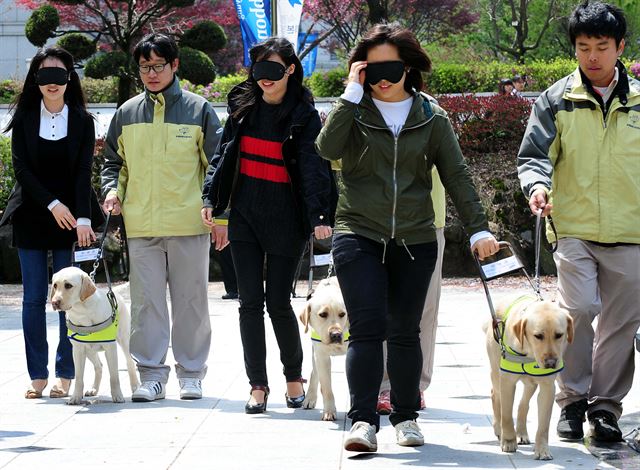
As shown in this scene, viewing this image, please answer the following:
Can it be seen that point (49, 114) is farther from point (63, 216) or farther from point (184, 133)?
point (184, 133)

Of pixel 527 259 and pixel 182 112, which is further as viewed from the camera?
pixel 527 259

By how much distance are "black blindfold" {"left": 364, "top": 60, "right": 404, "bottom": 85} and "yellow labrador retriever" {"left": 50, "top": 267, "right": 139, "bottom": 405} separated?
99.5 inches

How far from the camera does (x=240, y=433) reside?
20.5 feet

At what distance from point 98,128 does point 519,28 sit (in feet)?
57.1

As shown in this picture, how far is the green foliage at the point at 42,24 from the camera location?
26302 millimetres

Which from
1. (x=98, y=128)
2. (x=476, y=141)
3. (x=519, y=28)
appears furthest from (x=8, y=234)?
(x=519, y=28)

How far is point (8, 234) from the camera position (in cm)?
1714

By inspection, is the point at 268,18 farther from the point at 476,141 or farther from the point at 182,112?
the point at 182,112

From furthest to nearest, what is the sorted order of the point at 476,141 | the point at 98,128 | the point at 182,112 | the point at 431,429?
the point at 98,128
the point at 476,141
the point at 182,112
the point at 431,429

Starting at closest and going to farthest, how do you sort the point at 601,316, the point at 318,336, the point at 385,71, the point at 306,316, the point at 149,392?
the point at 385,71 < the point at 601,316 < the point at 318,336 < the point at 306,316 < the point at 149,392

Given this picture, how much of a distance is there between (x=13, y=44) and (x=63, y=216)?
43004 mm

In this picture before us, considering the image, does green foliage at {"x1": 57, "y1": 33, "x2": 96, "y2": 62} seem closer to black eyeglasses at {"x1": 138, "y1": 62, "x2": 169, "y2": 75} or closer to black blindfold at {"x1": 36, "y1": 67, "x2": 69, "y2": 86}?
black blindfold at {"x1": 36, "y1": 67, "x2": 69, "y2": 86}

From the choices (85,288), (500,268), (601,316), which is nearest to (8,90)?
(85,288)

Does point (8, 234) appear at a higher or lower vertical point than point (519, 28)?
lower
